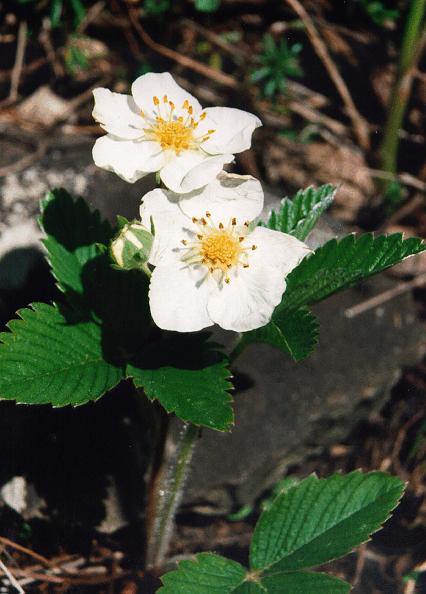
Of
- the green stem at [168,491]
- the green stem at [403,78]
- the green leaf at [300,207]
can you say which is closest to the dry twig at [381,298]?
the green stem at [403,78]

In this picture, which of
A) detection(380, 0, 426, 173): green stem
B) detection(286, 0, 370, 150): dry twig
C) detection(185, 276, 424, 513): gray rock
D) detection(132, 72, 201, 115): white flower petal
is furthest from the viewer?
detection(286, 0, 370, 150): dry twig

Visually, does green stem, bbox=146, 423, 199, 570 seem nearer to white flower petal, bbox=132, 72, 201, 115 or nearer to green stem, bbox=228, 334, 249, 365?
green stem, bbox=228, 334, 249, 365

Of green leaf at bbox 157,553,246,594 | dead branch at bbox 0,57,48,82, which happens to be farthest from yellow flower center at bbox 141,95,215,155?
dead branch at bbox 0,57,48,82

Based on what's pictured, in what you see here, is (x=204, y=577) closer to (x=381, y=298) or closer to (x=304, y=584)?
(x=304, y=584)

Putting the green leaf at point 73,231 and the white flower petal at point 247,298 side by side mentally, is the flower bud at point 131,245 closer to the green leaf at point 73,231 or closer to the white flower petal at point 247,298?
the white flower petal at point 247,298

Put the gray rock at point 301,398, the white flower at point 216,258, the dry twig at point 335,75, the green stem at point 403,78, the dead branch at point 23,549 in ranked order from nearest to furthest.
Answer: the white flower at point 216,258 < the dead branch at point 23,549 < the gray rock at point 301,398 < the green stem at point 403,78 < the dry twig at point 335,75

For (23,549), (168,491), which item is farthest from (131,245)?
(23,549)
